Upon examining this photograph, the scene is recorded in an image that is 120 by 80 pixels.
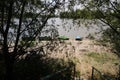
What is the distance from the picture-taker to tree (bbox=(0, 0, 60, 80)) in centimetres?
853

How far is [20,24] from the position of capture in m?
8.76

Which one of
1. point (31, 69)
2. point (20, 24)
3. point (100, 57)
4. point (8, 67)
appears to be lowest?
point (100, 57)

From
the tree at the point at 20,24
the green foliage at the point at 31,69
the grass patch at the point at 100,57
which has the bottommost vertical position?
the grass patch at the point at 100,57

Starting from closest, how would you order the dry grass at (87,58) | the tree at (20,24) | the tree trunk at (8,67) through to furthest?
1. the tree at (20,24)
2. the tree trunk at (8,67)
3. the dry grass at (87,58)

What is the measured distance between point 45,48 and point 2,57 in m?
1.93

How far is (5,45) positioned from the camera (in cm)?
860

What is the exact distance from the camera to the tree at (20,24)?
853 centimetres

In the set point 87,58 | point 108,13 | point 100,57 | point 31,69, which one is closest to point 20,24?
point 31,69

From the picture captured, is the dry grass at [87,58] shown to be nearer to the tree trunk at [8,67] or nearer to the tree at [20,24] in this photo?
the tree at [20,24]

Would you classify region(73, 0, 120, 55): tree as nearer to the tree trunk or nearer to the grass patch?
the grass patch

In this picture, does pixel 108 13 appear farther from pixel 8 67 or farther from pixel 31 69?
pixel 8 67

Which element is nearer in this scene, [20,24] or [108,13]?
[20,24]

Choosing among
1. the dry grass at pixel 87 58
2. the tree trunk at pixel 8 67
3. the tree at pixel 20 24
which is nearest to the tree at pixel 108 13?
the dry grass at pixel 87 58

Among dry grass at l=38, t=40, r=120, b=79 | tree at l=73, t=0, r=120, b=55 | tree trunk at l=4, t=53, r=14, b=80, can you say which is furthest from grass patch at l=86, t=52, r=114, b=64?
tree trunk at l=4, t=53, r=14, b=80
